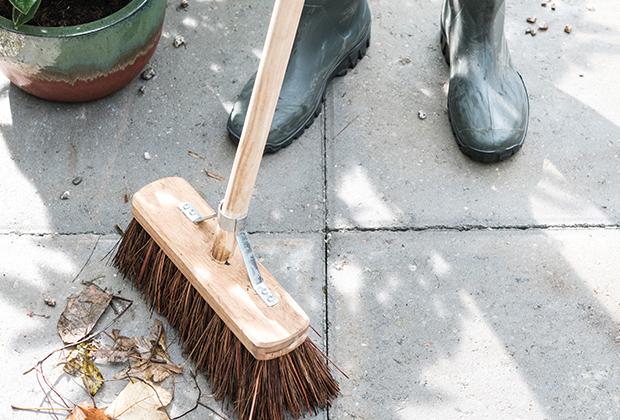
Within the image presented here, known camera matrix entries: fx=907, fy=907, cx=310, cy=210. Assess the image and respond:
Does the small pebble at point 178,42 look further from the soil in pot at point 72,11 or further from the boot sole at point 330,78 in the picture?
the boot sole at point 330,78

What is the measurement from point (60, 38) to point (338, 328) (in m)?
1.00

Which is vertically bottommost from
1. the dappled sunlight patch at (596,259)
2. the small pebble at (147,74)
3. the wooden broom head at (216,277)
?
the dappled sunlight patch at (596,259)

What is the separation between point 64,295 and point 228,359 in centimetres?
48

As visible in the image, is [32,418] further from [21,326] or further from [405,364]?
[405,364]

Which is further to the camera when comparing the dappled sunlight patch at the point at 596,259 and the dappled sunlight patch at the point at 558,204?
the dappled sunlight patch at the point at 558,204

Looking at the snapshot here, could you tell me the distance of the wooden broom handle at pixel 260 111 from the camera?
1640 mm

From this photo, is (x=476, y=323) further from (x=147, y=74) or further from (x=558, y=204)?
(x=147, y=74)

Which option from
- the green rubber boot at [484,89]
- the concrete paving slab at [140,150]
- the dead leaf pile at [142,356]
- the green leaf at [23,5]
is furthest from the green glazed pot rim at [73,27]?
the green rubber boot at [484,89]

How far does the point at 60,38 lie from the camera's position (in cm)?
227

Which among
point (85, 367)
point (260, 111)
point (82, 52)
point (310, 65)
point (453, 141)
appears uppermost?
point (260, 111)

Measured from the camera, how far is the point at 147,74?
2.64 m

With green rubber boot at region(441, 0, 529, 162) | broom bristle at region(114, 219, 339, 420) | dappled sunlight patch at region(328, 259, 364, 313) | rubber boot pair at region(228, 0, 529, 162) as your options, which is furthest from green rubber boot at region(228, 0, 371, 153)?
broom bristle at region(114, 219, 339, 420)

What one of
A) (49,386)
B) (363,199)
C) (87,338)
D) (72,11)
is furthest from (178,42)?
(49,386)

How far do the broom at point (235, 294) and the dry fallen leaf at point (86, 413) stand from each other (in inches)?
9.4
